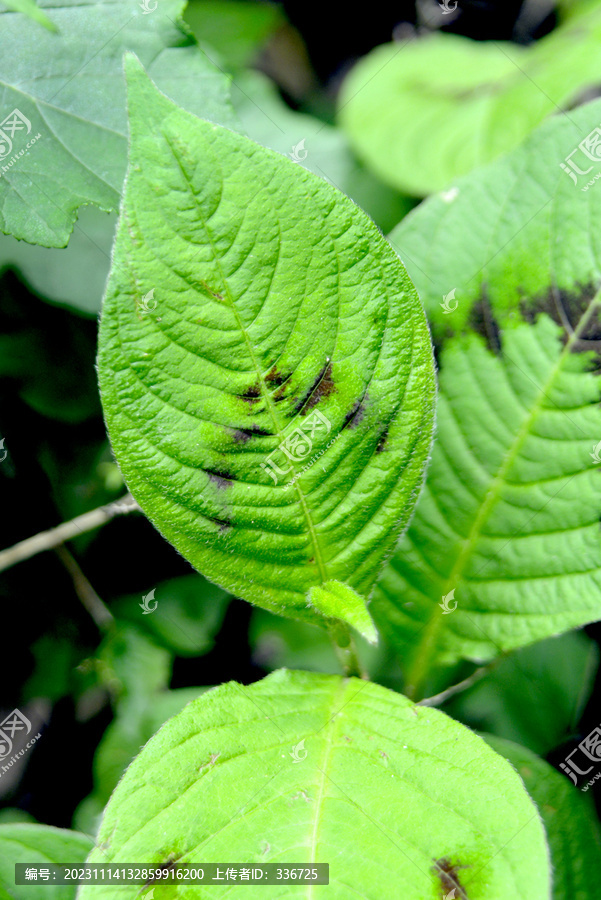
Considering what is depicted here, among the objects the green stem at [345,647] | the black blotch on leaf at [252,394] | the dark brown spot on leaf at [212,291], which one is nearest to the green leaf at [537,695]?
the green stem at [345,647]

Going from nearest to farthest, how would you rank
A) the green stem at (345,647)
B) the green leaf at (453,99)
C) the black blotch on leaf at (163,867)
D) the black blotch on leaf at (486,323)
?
the black blotch on leaf at (163,867), the green stem at (345,647), the black blotch on leaf at (486,323), the green leaf at (453,99)

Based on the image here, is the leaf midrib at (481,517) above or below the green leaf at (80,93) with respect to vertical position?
below

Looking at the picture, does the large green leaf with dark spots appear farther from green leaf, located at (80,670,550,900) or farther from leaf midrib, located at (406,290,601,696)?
green leaf, located at (80,670,550,900)

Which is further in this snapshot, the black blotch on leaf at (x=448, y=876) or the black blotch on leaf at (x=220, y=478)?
the black blotch on leaf at (x=220, y=478)

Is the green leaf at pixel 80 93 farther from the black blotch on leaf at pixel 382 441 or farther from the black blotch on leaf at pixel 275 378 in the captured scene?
the black blotch on leaf at pixel 382 441

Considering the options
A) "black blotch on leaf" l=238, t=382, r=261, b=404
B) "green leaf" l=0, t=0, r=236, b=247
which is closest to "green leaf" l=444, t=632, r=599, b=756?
"black blotch on leaf" l=238, t=382, r=261, b=404

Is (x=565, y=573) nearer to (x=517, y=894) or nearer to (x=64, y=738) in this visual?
(x=517, y=894)
